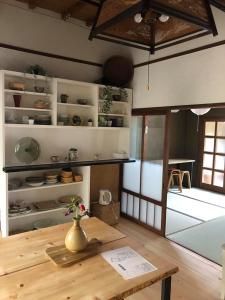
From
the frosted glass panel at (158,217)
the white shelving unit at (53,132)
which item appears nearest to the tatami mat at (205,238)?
the frosted glass panel at (158,217)

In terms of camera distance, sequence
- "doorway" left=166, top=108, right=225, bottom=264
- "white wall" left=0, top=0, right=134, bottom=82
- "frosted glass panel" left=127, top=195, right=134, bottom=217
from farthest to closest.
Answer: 1. "frosted glass panel" left=127, top=195, right=134, bottom=217
2. "doorway" left=166, top=108, right=225, bottom=264
3. "white wall" left=0, top=0, right=134, bottom=82

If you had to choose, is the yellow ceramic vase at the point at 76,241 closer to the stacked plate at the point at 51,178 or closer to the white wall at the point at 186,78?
the stacked plate at the point at 51,178

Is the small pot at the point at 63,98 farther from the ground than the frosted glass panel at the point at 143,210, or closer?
farther from the ground

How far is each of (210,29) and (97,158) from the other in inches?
107

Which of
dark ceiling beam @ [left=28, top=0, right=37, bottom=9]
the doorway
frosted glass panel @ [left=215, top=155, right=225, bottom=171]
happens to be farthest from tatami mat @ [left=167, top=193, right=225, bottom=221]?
dark ceiling beam @ [left=28, top=0, right=37, bottom=9]

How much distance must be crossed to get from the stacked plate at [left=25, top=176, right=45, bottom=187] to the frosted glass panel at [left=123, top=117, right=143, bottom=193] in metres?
1.48

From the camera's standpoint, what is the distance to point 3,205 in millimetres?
3043

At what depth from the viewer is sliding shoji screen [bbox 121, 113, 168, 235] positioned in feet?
11.8

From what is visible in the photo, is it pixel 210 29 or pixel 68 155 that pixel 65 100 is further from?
pixel 210 29

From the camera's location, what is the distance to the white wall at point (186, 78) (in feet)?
9.31

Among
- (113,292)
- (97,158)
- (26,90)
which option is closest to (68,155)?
(97,158)

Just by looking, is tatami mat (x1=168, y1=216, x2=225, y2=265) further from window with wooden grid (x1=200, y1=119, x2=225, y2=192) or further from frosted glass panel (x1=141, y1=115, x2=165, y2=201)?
window with wooden grid (x1=200, y1=119, x2=225, y2=192)

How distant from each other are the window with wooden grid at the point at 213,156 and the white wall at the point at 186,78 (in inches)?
Answer: 123

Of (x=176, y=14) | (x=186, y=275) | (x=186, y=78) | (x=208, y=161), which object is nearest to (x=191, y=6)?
(x=176, y=14)
